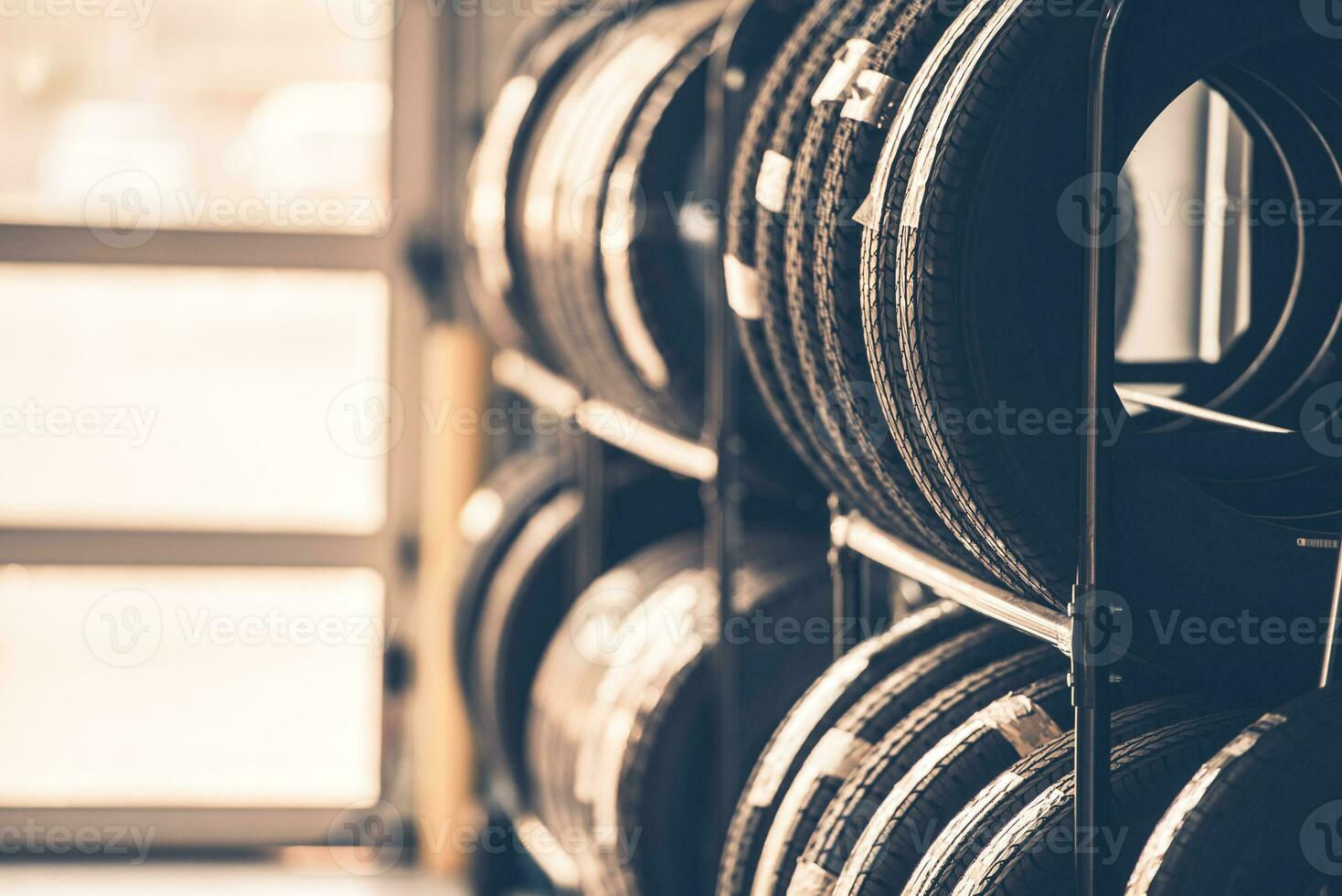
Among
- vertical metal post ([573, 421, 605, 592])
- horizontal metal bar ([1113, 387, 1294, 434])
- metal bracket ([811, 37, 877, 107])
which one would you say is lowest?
vertical metal post ([573, 421, 605, 592])

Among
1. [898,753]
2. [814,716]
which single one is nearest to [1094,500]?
[898,753]

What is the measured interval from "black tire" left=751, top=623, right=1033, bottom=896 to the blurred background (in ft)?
9.45

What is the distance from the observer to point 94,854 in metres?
4.44

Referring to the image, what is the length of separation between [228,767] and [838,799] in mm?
3462

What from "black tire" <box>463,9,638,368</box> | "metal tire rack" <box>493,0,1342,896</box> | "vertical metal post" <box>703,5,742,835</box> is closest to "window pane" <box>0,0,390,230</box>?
"black tire" <box>463,9,638,368</box>

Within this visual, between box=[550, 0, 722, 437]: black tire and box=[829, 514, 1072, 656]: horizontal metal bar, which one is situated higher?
box=[550, 0, 722, 437]: black tire

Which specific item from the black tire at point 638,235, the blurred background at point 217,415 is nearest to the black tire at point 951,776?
the black tire at point 638,235

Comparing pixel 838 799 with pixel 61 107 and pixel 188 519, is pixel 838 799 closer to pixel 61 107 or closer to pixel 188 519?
pixel 188 519

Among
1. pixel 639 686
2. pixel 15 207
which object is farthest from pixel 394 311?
pixel 639 686

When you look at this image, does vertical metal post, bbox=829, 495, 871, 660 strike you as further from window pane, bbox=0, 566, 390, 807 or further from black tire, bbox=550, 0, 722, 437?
window pane, bbox=0, 566, 390, 807

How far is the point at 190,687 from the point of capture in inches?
179

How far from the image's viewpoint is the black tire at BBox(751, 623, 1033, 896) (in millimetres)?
1499

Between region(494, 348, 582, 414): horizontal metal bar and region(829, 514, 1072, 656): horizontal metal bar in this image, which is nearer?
region(829, 514, 1072, 656): horizontal metal bar

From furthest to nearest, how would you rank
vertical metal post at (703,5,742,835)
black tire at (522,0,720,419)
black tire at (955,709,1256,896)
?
black tire at (522,0,720,419) < vertical metal post at (703,5,742,835) < black tire at (955,709,1256,896)
